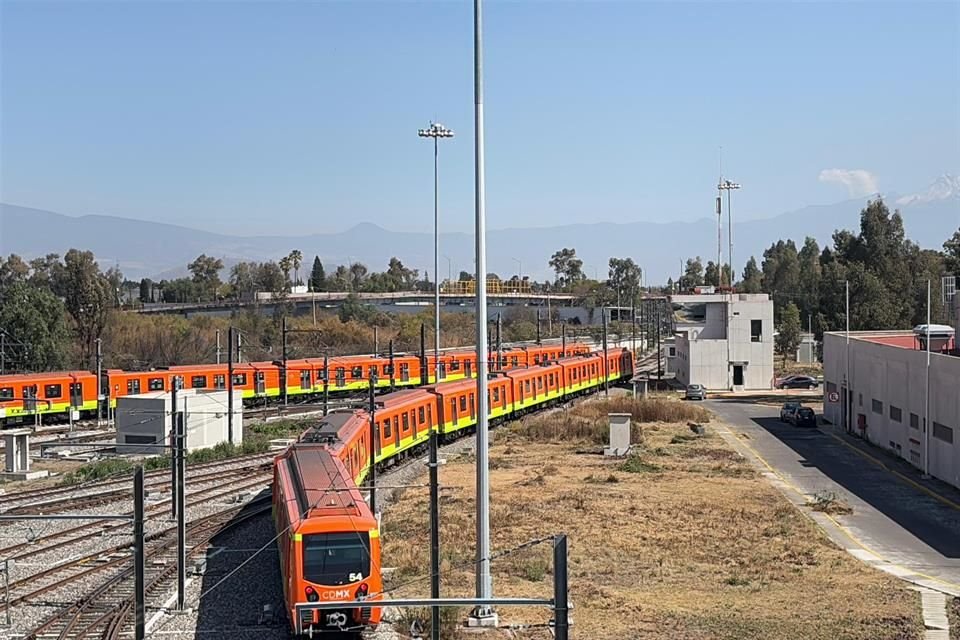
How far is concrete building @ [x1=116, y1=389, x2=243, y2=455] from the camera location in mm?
38812

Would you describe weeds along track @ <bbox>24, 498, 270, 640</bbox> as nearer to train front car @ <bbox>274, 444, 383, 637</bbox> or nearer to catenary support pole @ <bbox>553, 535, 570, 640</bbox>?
train front car @ <bbox>274, 444, 383, 637</bbox>

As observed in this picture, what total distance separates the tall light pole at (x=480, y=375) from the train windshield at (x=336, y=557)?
1.76 m

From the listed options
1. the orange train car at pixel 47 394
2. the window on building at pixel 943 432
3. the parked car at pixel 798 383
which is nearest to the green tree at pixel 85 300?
the orange train car at pixel 47 394

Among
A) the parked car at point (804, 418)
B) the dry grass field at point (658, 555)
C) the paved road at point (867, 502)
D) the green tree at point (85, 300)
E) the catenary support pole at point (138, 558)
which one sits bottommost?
the paved road at point (867, 502)

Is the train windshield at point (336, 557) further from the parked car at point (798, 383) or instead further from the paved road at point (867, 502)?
the parked car at point (798, 383)

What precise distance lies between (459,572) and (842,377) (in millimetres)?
30072

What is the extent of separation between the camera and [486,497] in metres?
16.5

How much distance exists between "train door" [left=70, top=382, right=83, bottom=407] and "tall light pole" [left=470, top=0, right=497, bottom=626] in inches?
1468

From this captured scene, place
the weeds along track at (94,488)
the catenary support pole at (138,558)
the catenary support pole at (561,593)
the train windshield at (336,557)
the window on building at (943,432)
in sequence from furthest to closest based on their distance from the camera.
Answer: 1. the window on building at (943,432)
2. the weeds along track at (94,488)
3. the train windshield at (336,557)
4. the catenary support pole at (138,558)
5. the catenary support pole at (561,593)

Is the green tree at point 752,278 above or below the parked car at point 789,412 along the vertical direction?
above

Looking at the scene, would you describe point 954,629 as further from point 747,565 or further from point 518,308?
point 518,308

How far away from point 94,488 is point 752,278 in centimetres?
13856

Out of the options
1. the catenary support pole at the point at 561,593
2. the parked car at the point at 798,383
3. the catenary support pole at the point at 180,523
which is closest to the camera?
the catenary support pole at the point at 561,593

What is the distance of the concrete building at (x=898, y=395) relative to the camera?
31.4 meters
